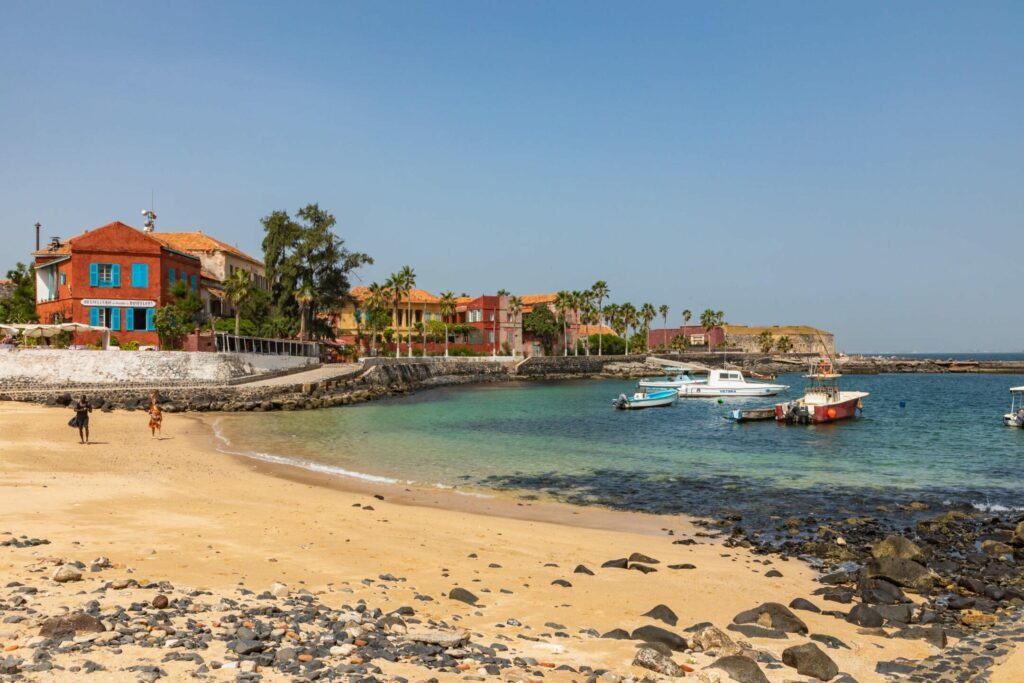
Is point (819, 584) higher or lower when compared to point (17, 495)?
lower

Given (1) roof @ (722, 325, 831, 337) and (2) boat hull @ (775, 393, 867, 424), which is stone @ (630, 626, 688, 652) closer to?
(2) boat hull @ (775, 393, 867, 424)

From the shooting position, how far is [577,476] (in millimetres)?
26422

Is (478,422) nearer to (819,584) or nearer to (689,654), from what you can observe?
(819,584)

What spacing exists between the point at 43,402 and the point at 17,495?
36144mm

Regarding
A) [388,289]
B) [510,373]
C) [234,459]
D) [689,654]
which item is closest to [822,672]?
A: [689,654]

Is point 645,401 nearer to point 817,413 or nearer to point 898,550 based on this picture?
point 817,413

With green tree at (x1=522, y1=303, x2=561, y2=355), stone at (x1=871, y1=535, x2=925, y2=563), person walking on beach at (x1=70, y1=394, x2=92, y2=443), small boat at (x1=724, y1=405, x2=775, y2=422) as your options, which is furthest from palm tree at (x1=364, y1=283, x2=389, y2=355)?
stone at (x1=871, y1=535, x2=925, y2=563)

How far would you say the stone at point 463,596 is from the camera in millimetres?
11062

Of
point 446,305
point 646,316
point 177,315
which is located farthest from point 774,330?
point 177,315

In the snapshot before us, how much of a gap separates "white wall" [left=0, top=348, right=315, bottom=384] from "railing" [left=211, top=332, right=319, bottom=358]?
230 centimetres

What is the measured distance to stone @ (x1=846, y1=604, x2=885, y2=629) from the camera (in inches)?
434

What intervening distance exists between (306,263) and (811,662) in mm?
76186

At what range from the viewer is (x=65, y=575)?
9945 millimetres

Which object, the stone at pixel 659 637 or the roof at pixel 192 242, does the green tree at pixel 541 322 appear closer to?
the roof at pixel 192 242
